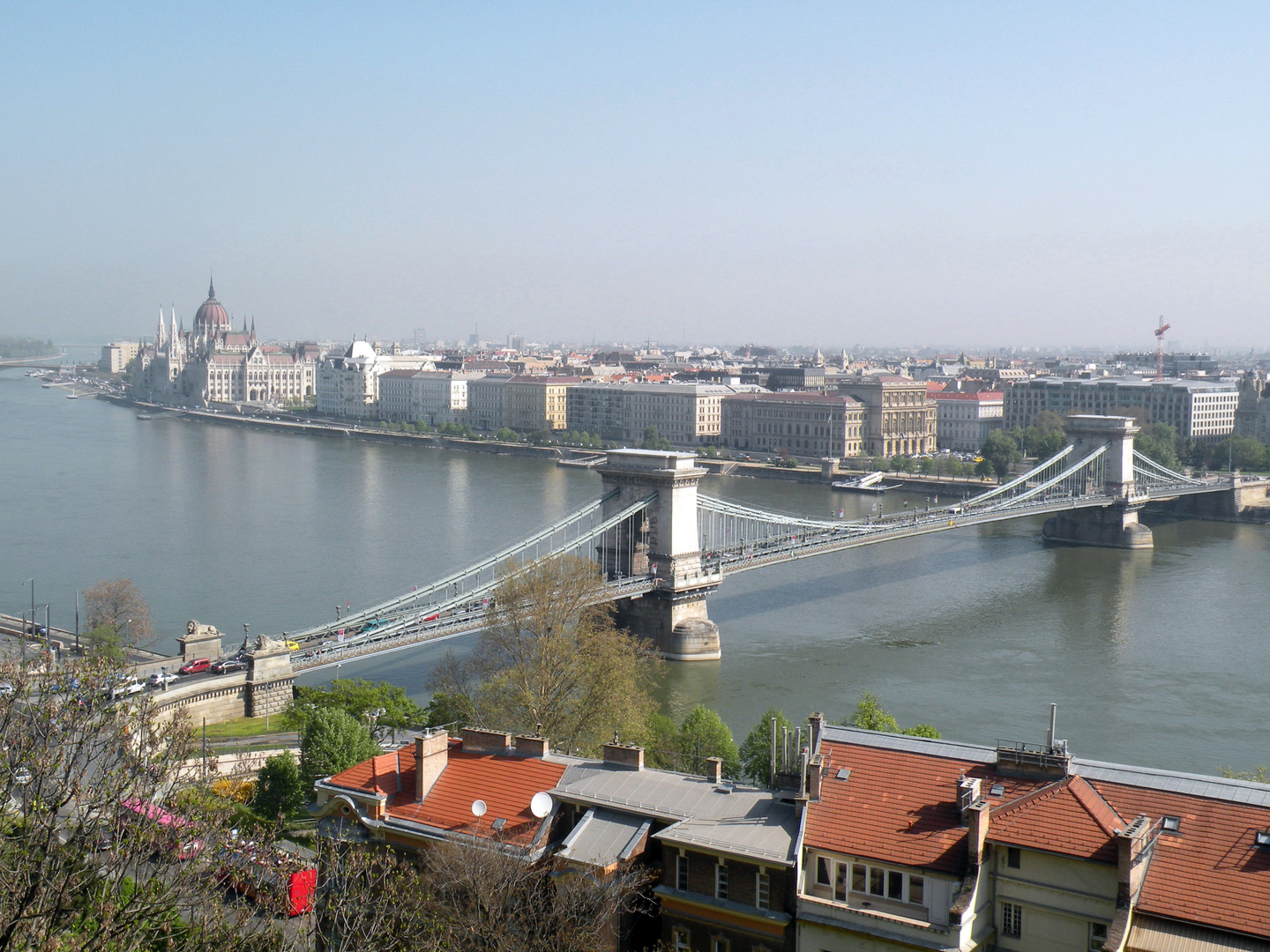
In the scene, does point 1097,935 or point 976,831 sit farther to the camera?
point 976,831

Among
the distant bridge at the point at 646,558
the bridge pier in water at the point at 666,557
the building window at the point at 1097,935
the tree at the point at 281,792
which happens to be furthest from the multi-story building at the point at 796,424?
the building window at the point at 1097,935

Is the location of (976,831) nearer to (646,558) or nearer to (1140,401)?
(646,558)

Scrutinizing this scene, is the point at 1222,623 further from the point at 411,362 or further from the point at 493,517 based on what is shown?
the point at 411,362

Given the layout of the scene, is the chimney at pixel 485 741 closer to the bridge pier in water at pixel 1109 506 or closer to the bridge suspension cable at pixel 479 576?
the bridge suspension cable at pixel 479 576

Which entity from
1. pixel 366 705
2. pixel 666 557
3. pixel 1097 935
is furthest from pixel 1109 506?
pixel 1097 935

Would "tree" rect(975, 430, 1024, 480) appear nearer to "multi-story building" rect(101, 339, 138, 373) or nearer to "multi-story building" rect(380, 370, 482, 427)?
"multi-story building" rect(380, 370, 482, 427)

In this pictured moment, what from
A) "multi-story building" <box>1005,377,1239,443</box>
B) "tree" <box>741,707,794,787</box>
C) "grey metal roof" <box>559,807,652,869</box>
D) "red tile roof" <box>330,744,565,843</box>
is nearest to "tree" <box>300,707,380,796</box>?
"red tile roof" <box>330,744,565,843</box>
